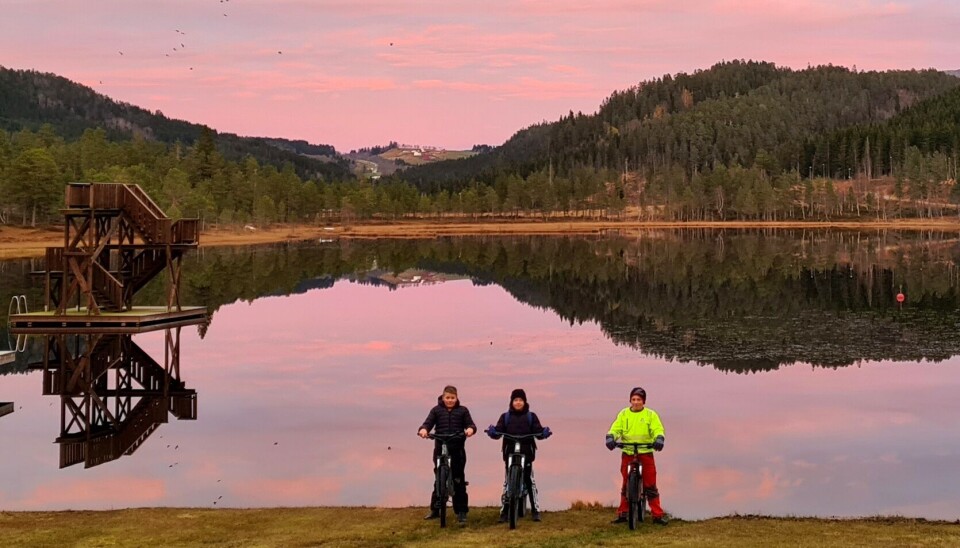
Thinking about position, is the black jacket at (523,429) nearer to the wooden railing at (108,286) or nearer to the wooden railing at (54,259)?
the wooden railing at (108,286)

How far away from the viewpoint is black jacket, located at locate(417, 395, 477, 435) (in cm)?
1867

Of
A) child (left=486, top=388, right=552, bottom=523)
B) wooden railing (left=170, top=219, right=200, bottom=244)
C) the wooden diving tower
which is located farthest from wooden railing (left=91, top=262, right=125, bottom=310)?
child (left=486, top=388, right=552, bottom=523)

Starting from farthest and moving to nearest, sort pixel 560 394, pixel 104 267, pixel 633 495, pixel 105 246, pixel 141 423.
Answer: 1. pixel 104 267
2. pixel 105 246
3. pixel 560 394
4. pixel 141 423
5. pixel 633 495

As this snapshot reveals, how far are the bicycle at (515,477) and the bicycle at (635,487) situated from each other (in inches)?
65.6

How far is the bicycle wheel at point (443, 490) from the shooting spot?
1833 cm

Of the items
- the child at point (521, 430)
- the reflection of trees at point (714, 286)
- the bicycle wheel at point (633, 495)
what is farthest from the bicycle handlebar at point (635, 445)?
the reflection of trees at point (714, 286)

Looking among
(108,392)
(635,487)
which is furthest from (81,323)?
(635,487)

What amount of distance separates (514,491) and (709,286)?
65150mm

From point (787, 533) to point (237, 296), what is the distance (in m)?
63.5

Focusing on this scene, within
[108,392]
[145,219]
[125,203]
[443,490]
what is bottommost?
[108,392]

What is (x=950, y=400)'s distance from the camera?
33.8 m

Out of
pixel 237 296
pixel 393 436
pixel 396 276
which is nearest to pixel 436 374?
pixel 393 436

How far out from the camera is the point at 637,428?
60.2 ft

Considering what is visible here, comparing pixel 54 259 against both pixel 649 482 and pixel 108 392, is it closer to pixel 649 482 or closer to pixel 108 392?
pixel 108 392
